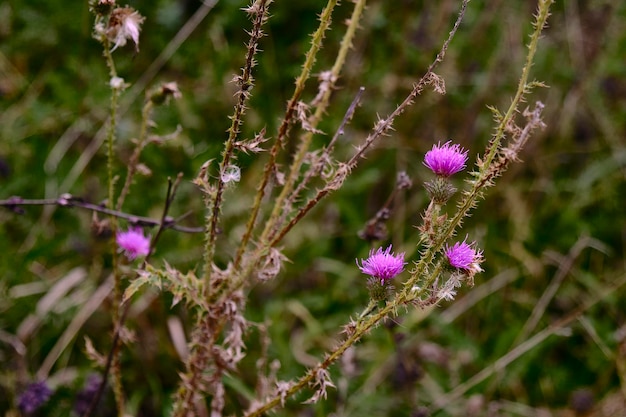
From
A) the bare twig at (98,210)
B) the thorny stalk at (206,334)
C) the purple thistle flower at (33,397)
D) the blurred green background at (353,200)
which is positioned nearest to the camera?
the thorny stalk at (206,334)

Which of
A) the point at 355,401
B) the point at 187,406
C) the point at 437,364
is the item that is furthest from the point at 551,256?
the point at 187,406

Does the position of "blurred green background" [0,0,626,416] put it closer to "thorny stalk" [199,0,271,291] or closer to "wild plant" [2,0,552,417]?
"wild plant" [2,0,552,417]

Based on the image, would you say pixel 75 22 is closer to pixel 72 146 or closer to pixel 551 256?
pixel 72 146

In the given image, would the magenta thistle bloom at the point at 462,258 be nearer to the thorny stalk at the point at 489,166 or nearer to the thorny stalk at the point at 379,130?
the thorny stalk at the point at 489,166

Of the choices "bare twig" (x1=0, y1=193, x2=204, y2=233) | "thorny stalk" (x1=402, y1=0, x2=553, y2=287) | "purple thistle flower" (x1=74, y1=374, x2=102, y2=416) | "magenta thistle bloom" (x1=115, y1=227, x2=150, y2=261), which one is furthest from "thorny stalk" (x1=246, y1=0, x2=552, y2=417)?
"purple thistle flower" (x1=74, y1=374, x2=102, y2=416)

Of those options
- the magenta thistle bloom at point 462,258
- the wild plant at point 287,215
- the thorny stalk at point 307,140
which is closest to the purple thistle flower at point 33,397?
the wild plant at point 287,215

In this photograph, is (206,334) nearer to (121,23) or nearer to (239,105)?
(239,105)
